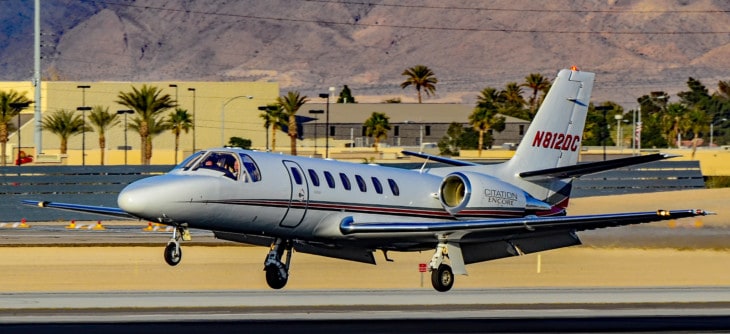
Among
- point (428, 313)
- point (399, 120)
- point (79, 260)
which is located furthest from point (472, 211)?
point (399, 120)

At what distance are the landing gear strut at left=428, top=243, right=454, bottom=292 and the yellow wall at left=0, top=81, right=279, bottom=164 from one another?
353 feet

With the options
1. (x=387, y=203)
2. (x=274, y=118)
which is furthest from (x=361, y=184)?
(x=274, y=118)

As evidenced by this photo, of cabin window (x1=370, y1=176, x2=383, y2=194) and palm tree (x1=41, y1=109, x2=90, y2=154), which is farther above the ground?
palm tree (x1=41, y1=109, x2=90, y2=154)

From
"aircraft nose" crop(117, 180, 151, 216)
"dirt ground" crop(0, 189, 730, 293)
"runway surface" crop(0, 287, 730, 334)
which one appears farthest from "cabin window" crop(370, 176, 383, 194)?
"aircraft nose" crop(117, 180, 151, 216)

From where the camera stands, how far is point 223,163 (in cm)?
2903

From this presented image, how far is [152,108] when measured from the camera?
111 metres

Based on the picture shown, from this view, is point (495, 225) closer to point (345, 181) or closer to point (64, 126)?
point (345, 181)

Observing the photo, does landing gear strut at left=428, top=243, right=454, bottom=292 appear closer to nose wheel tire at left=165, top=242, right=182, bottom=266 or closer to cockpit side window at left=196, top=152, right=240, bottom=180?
cockpit side window at left=196, top=152, right=240, bottom=180

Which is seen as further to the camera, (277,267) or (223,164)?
(277,267)

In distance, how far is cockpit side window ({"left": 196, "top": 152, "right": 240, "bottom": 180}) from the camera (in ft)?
94.8

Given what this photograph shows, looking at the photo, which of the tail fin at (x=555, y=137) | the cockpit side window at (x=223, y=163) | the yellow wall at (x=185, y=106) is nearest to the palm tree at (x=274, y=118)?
the yellow wall at (x=185, y=106)

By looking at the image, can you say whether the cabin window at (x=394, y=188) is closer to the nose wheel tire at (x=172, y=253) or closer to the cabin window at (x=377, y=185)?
the cabin window at (x=377, y=185)

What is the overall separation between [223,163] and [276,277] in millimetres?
3312

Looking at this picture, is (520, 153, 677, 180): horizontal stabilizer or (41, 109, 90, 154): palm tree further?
(41, 109, 90, 154): palm tree
